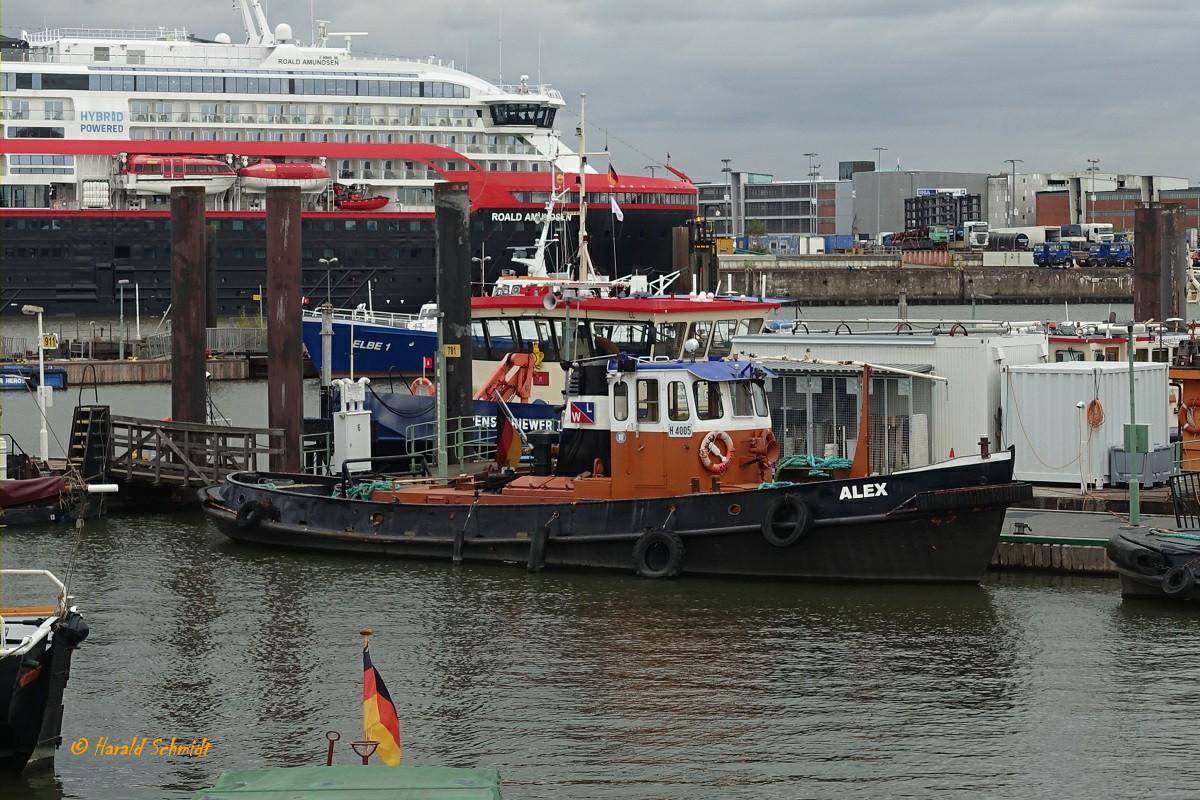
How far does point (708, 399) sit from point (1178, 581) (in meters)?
5.79

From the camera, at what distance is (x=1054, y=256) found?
9494 cm

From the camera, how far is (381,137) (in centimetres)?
6681

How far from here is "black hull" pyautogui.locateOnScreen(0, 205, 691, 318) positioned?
210 ft

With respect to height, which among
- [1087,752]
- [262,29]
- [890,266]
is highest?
[262,29]

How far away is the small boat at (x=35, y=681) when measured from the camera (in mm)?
11320

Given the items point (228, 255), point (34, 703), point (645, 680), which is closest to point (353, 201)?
point (228, 255)

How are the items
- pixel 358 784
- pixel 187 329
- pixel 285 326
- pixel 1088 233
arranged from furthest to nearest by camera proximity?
pixel 1088 233, pixel 187 329, pixel 285 326, pixel 358 784

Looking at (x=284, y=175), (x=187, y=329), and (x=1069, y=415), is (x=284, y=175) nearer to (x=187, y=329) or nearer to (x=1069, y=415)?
(x=187, y=329)

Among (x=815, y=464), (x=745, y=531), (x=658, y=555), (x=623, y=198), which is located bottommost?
(x=658, y=555)

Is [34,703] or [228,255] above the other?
[228,255]

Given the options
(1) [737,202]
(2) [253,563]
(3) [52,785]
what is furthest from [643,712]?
(1) [737,202]

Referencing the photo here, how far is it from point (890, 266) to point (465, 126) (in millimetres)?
39224

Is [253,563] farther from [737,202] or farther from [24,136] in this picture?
[737,202]

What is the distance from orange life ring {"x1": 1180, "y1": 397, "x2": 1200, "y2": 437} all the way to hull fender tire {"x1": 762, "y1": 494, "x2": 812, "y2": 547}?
26.7 feet
